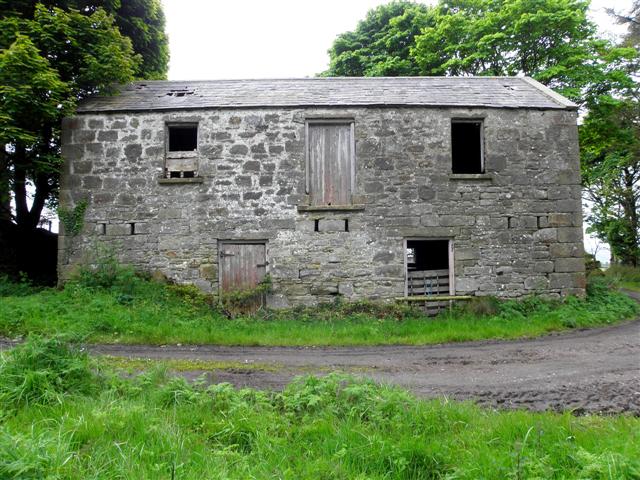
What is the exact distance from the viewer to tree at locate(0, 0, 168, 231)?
30.8ft

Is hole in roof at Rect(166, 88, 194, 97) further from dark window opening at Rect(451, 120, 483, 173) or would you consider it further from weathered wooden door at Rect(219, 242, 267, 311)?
dark window opening at Rect(451, 120, 483, 173)

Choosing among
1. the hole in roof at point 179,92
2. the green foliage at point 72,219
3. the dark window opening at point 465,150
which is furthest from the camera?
the dark window opening at point 465,150

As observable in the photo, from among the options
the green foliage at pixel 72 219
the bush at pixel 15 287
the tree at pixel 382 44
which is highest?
the tree at pixel 382 44

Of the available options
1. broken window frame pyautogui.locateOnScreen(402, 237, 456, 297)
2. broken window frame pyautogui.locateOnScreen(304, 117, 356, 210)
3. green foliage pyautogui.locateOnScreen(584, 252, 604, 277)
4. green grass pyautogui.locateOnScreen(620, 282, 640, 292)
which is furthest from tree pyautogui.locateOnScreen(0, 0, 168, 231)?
green grass pyautogui.locateOnScreen(620, 282, 640, 292)

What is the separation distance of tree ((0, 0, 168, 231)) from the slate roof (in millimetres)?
736

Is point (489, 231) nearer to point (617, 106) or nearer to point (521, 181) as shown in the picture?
point (521, 181)

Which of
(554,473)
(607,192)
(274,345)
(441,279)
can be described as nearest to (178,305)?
(274,345)

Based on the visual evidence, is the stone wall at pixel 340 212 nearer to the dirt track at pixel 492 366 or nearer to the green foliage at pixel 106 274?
the green foliage at pixel 106 274

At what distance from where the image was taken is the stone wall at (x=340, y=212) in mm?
10227

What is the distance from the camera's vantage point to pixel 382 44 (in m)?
21.8

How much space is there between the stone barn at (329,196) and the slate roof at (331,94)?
15cm

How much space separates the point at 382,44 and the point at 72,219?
17.4 m

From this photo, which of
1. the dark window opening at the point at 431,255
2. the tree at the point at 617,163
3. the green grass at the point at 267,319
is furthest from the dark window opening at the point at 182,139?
the tree at the point at 617,163

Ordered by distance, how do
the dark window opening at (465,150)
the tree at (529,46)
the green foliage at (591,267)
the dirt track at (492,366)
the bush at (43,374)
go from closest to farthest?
1. the bush at (43,374)
2. the dirt track at (492,366)
3. the green foliage at (591,267)
4. the dark window opening at (465,150)
5. the tree at (529,46)
